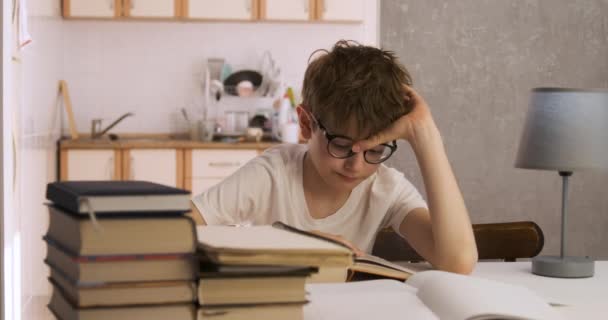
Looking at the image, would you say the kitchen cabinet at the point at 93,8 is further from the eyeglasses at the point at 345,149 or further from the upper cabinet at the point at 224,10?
the eyeglasses at the point at 345,149

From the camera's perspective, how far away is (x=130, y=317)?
0.84 m

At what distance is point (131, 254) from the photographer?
2.69ft

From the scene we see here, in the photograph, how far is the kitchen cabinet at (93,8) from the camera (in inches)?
196

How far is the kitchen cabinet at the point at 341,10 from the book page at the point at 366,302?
4.07 metres

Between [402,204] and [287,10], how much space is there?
3.37m

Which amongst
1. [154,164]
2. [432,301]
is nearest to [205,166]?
[154,164]

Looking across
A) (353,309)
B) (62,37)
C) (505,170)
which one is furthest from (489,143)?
(353,309)

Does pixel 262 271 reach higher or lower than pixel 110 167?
higher

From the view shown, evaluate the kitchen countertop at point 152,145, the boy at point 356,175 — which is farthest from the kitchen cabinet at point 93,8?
the boy at point 356,175

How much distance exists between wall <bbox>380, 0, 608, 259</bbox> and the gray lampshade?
10.3 feet

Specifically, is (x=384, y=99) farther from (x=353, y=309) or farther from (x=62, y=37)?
(x=62, y=37)

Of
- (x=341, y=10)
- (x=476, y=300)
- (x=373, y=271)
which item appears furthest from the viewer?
(x=341, y=10)

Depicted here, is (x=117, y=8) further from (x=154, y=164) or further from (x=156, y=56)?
(x=154, y=164)

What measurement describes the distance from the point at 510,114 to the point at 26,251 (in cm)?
293
